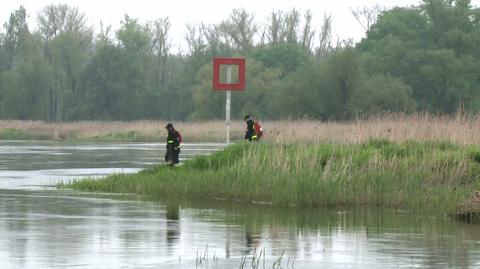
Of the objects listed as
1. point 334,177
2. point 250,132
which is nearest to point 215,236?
point 334,177

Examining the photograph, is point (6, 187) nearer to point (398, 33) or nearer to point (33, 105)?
point (398, 33)

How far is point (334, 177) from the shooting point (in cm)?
2348

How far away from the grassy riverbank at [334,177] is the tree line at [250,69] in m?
52.5

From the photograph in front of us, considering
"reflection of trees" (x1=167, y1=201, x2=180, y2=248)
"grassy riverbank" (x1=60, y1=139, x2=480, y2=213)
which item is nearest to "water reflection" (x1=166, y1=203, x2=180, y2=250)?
"reflection of trees" (x1=167, y1=201, x2=180, y2=248)

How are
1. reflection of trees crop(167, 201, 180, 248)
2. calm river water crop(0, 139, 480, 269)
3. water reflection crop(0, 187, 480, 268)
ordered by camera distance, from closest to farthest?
calm river water crop(0, 139, 480, 269) → water reflection crop(0, 187, 480, 268) → reflection of trees crop(167, 201, 180, 248)

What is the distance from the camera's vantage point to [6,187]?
91.3 ft

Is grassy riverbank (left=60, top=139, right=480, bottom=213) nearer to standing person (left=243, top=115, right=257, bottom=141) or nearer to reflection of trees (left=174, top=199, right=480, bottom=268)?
reflection of trees (left=174, top=199, right=480, bottom=268)

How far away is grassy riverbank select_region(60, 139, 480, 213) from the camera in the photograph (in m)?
22.9

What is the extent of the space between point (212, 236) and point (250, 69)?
86469 millimetres

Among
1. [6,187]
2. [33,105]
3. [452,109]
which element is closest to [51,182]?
[6,187]

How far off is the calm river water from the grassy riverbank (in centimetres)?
91

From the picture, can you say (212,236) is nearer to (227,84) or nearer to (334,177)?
(334,177)

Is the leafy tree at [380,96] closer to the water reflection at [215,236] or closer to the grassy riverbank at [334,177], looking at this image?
the grassy riverbank at [334,177]

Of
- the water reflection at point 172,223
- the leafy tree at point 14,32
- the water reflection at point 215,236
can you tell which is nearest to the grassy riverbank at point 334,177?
the water reflection at point 215,236
